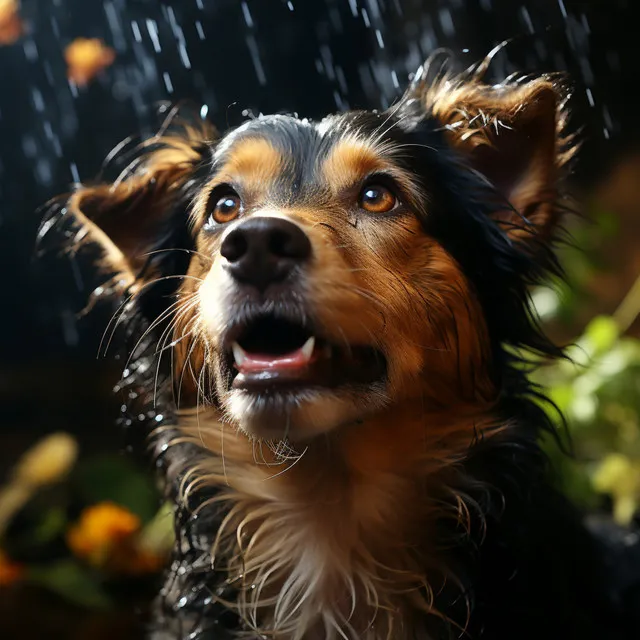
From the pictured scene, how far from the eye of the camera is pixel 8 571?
1.55 metres

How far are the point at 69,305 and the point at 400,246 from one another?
976 mm

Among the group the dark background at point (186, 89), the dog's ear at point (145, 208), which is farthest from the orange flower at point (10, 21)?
the dog's ear at point (145, 208)

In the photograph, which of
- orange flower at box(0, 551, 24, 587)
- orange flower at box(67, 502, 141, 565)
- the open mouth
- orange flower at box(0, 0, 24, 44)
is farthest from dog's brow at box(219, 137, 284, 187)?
orange flower at box(0, 551, 24, 587)

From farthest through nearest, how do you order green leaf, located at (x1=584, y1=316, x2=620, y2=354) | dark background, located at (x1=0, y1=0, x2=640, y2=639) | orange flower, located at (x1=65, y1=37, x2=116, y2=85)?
green leaf, located at (x1=584, y1=316, x2=620, y2=354) → orange flower, located at (x1=65, y1=37, x2=116, y2=85) → dark background, located at (x1=0, y1=0, x2=640, y2=639)

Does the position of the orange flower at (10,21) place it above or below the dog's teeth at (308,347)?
above

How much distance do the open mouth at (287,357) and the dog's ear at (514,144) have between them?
0.34 m

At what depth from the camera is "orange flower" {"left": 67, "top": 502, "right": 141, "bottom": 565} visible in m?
1.54

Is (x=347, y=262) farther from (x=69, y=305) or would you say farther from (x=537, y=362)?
(x=69, y=305)

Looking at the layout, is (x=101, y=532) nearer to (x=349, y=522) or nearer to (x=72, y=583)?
(x=72, y=583)

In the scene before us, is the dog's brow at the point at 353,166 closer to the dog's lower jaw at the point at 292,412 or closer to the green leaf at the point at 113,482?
the dog's lower jaw at the point at 292,412

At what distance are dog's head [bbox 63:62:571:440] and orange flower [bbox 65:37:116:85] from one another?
1.37 ft

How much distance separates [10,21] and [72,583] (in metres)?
1.16

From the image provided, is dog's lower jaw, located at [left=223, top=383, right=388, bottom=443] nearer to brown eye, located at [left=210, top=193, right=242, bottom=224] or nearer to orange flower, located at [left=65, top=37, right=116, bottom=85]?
brown eye, located at [left=210, top=193, right=242, bottom=224]

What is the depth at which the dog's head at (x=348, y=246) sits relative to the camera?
838mm
